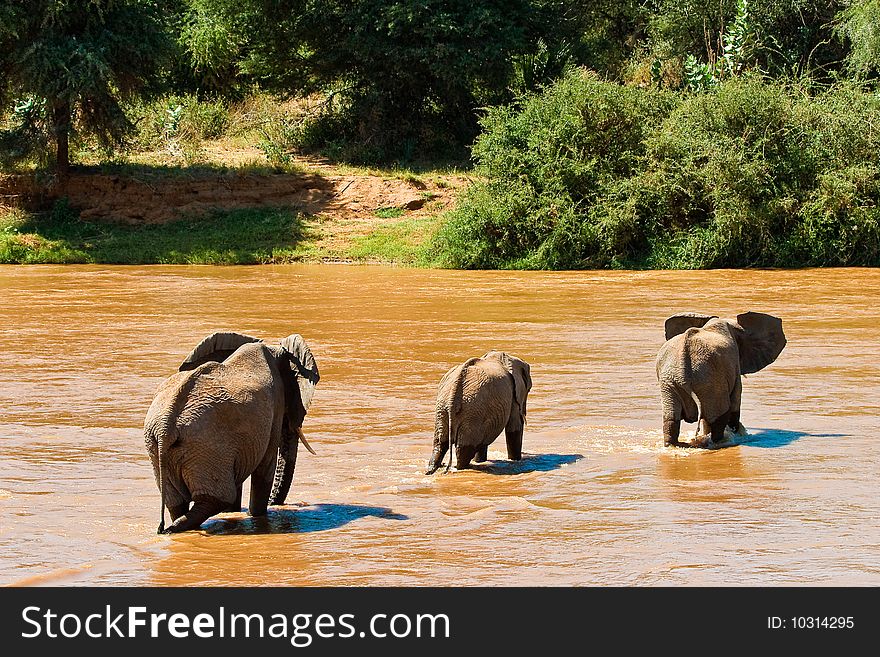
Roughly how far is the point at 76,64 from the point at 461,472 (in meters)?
24.3

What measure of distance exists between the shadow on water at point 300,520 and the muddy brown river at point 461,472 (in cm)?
2

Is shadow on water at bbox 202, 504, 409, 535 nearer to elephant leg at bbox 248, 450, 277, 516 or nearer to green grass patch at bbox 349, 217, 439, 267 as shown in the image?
elephant leg at bbox 248, 450, 277, 516

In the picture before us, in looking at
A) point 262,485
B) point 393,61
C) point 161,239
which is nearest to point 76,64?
point 161,239

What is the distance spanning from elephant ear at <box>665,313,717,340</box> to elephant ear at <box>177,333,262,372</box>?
13.3ft

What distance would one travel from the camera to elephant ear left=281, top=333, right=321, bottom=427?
7.40 meters

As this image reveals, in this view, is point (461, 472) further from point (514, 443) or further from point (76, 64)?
point (76, 64)

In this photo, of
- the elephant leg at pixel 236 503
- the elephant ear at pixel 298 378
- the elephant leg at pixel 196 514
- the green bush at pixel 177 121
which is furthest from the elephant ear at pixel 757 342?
the green bush at pixel 177 121

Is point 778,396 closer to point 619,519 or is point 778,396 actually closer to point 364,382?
point 364,382

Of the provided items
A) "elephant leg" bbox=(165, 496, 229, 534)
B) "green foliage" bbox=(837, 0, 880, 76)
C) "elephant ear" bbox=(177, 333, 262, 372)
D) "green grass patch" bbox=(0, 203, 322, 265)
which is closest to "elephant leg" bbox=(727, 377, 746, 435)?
"elephant ear" bbox=(177, 333, 262, 372)

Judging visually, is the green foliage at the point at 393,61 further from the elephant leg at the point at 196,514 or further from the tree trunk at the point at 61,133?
the elephant leg at the point at 196,514

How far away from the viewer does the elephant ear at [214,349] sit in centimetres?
722

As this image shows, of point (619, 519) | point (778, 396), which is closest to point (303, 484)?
point (619, 519)

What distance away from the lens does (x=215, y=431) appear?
668 centimetres
